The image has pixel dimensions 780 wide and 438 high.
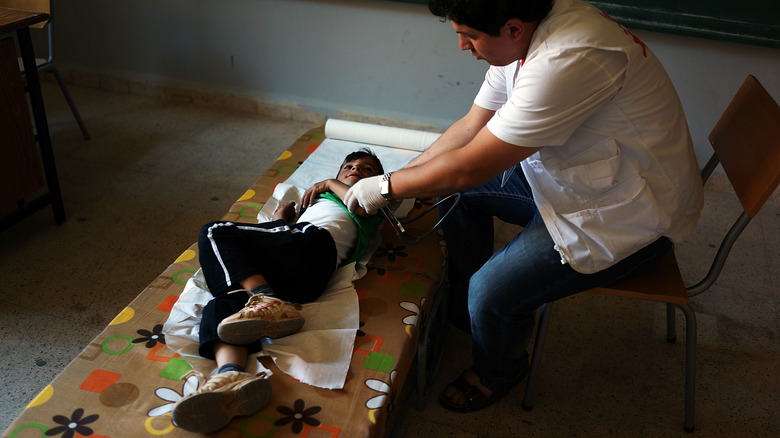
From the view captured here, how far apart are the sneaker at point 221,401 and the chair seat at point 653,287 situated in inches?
32.1

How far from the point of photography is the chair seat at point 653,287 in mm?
1494

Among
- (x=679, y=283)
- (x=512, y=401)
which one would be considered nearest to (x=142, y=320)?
(x=512, y=401)

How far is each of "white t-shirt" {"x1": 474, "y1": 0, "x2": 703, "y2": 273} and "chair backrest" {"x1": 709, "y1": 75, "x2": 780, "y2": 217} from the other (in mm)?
120

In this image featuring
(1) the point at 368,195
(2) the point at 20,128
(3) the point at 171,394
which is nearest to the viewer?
(3) the point at 171,394

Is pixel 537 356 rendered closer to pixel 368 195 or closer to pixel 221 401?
pixel 368 195

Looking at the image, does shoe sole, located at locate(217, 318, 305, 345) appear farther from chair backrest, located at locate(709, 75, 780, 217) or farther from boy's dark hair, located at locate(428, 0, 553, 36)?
chair backrest, located at locate(709, 75, 780, 217)

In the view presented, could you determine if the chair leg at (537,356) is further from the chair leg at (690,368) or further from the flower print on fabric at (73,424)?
the flower print on fabric at (73,424)

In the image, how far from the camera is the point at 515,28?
126 centimetres

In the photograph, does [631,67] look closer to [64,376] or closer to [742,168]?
[742,168]

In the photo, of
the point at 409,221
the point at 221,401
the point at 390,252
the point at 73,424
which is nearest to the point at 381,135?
the point at 409,221

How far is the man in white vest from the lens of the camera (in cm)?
124

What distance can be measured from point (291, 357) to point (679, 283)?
37.4 inches

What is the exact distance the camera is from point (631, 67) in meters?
1.28

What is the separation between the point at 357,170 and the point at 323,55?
1.38 meters
